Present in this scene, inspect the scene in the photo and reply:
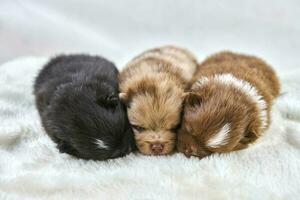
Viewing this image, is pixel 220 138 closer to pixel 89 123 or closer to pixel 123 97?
pixel 123 97

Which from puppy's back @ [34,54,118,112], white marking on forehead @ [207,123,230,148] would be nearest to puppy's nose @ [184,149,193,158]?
white marking on forehead @ [207,123,230,148]

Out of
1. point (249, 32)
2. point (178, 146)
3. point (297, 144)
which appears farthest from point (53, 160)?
point (249, 32)

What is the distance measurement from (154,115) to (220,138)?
1.58 feet

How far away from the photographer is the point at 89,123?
271cm

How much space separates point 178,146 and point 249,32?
127 inches

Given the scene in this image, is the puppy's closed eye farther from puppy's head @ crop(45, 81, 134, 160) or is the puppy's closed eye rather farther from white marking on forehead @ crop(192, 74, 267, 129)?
white marking on forehead @ crop(192, 74, 267, 129)

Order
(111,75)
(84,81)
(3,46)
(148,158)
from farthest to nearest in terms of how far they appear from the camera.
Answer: (3,46) → (111,75) → (84,81) → (148,158)

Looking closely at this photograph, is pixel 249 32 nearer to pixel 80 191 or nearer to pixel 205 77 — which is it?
pixel 205 77

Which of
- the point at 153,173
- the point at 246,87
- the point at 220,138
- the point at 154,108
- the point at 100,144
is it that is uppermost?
the point at 246,87

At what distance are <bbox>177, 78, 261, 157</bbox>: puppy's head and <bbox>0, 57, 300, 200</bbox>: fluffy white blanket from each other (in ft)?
0.27

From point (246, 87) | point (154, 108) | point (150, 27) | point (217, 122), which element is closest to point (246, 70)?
point (246, 87)

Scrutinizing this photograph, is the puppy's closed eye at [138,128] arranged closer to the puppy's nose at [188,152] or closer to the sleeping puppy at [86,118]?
the sleeping puppy at [86,118]

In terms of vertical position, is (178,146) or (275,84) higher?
(275,84)

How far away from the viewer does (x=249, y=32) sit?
18.4 feet
